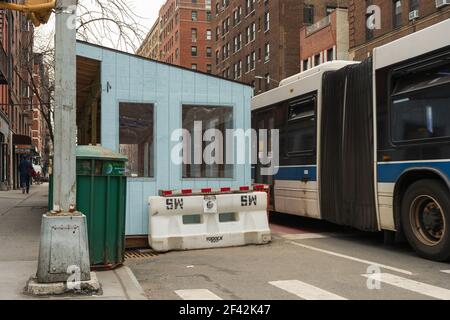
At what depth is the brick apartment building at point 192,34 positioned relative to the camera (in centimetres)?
9881

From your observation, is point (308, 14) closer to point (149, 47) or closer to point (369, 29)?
point (369, 29)

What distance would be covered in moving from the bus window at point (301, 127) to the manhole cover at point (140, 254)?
4.14 metres

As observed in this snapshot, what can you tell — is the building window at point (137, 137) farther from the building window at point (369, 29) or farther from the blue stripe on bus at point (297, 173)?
the building window at point (369, 29)

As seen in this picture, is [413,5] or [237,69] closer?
[413,5]

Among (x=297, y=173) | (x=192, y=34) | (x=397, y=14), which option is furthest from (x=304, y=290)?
(x=192, y=34)

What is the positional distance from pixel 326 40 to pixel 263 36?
1598cm

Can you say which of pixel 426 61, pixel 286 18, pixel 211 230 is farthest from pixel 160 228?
pixel 286 18

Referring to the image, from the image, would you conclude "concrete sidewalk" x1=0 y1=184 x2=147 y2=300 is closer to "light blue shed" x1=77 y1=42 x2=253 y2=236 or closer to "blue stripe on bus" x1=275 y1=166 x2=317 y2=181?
"light blue shed" x1=77 y1=42 x2=253 y2=236

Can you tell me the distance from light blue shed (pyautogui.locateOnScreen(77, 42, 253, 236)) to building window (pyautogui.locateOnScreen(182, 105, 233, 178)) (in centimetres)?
2

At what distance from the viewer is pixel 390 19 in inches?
1363

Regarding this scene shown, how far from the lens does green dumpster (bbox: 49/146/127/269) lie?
7602mm

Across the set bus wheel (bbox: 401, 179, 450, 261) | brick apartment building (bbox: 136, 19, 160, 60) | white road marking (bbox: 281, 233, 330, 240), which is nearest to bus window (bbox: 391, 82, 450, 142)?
bus wheel (bbox: 401, 179, 450, 261)

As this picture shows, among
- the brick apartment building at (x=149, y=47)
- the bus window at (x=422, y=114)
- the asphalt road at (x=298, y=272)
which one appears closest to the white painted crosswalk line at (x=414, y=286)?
the asphalt road at (x=298, y=272)
